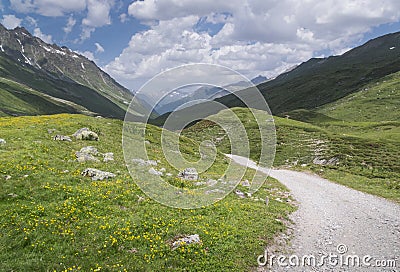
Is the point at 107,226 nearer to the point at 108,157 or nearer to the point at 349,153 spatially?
the point at 108,157

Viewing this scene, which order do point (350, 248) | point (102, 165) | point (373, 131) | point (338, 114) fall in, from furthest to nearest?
point (338, 114) → point (373, 131) → point (102, 165) → point (350, 248)

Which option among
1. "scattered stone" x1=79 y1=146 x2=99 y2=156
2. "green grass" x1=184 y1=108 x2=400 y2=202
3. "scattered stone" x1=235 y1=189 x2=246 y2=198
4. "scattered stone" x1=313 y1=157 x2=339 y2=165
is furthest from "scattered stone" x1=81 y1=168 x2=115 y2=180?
"scattered stone" x1=313 y1=157 x2=339 y2=165

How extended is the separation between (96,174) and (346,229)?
19.4 metres

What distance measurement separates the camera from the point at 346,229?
19328mm

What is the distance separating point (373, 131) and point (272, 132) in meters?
25.0

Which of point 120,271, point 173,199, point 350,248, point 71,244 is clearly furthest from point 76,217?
point 350,248

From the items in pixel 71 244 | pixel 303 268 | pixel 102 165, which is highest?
pixel 102 165

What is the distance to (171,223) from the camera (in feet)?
56.6

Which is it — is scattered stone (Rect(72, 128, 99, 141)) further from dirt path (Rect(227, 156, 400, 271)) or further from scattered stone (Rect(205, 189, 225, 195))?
dirt path (Rect(227, 156, 400, 271))

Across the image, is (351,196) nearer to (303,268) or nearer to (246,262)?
(303,268)

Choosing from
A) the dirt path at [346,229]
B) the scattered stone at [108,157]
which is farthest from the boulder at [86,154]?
the dirt path at [346,229]

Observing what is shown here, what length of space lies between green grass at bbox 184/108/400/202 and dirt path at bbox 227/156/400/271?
15.6ft

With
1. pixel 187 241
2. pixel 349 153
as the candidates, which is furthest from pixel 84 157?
pixel 349 153

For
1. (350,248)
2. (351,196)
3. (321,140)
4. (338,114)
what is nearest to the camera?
(350,248)
